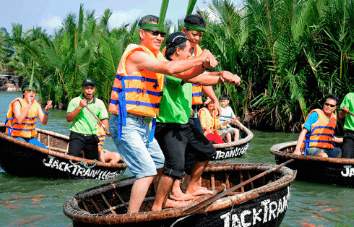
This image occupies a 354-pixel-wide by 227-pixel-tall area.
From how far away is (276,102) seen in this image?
45.3 feet

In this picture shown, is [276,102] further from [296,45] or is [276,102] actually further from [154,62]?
[154,62]

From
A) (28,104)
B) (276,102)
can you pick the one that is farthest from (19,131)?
(276,102)

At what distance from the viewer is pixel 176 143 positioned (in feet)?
13.1

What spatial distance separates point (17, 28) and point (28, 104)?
48.0 metres

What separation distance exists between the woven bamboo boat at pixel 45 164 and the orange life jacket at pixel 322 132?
3.25 metres

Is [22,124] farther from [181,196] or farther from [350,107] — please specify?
[350,107]

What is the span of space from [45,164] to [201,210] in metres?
4.22

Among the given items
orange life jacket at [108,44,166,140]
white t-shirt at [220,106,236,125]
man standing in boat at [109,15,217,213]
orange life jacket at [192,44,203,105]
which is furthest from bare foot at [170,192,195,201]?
white t-shirt at [220,106,236,125]

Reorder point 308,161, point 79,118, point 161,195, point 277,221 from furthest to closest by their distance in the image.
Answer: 1. point 79,118
2. point 308,161
3. point 277,221
4. point 161,195

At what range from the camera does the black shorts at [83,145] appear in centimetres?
727

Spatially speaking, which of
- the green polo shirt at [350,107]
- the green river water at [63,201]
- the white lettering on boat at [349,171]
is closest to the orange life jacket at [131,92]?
the green river water at [63,201]

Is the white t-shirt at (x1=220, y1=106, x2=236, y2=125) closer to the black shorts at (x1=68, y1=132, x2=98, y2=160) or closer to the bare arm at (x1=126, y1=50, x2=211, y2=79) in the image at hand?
the black shorts at (x1=68, y1=132, x2=98, y2=160)

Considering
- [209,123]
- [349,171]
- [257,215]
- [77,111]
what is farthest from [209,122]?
[257,215]

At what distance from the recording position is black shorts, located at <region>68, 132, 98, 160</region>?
7.27 metres
